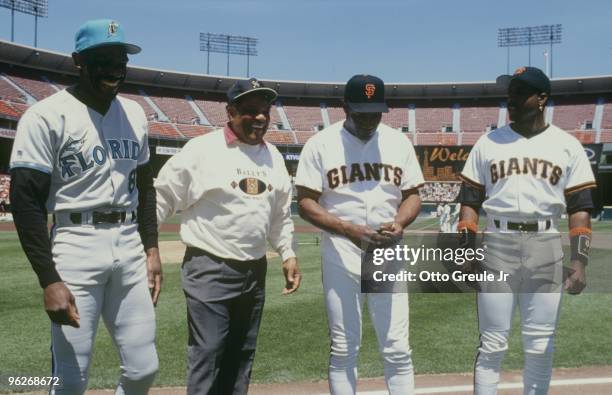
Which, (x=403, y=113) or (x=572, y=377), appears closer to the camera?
(x=572, y=377)

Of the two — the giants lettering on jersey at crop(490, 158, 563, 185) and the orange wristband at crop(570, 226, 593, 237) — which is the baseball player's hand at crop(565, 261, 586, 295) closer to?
→ the orange wristband at crop(570, 226, 593, 237)

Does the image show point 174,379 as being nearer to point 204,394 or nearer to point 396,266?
point 204,394

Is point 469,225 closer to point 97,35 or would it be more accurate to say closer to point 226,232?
point 226,232

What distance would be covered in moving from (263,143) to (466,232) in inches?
57.1

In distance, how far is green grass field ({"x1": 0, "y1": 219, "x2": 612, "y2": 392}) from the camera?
17.1 ft

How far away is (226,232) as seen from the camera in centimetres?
335

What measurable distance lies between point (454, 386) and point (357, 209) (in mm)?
1994

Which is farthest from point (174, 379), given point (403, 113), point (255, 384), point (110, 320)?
point (403, 113)

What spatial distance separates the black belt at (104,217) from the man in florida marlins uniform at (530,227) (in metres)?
2.20

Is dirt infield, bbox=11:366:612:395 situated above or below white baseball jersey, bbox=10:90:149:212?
below

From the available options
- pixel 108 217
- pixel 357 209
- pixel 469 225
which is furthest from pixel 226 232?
pixel 469 225

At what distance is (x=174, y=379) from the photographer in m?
4.88

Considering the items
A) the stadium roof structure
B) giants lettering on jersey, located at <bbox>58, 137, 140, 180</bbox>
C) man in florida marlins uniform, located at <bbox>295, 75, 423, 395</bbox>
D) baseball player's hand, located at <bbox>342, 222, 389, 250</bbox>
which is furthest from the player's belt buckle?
the stadium roof structure

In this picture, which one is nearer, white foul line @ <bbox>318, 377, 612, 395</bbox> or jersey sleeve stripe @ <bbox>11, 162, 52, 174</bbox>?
jersey sleeve stripe @ <bbox>11, 162, 52, 174</bbox>
